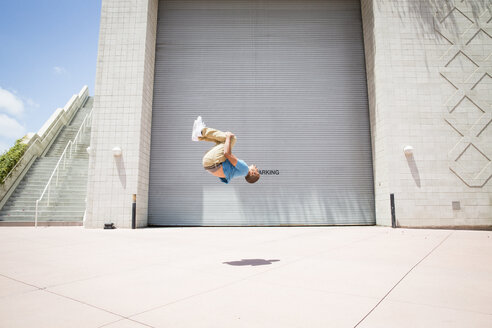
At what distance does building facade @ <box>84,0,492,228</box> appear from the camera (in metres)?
8.18

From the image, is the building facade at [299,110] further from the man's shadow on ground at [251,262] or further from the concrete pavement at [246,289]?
the man's shadow on ground at [251,262]

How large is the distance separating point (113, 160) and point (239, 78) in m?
4.93

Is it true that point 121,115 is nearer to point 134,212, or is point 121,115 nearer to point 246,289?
point 134,212

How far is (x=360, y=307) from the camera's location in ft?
5.77

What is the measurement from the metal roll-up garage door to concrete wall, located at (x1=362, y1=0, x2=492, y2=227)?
0.93 m

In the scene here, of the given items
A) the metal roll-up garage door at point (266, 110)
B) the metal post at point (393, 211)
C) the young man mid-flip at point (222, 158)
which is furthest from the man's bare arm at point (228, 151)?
the metal post at point (393, 211)

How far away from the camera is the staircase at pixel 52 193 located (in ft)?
27.6

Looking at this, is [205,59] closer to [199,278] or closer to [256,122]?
[256,122]

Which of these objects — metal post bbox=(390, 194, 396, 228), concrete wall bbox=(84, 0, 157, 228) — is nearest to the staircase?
concrete wall bbox=(84, 0, 157, 228)

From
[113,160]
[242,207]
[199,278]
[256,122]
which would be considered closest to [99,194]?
[113,160]

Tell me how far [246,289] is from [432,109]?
8875 mm

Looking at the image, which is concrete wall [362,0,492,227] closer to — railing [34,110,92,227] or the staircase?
the staircase

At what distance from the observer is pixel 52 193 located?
909 cm

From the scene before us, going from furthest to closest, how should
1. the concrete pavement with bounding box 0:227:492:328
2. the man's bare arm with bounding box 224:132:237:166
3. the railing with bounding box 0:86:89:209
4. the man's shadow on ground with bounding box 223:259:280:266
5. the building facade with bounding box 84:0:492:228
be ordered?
the railing with bounding box 0:86:89:209, the building facade with bounding box 84:0:492:228, the man's bare arm with bounding box 224:132:237:166, the man's shadow on ground with bounding box 223:259:280:266, the concrete pavement with bounding box 0:227:492:328
